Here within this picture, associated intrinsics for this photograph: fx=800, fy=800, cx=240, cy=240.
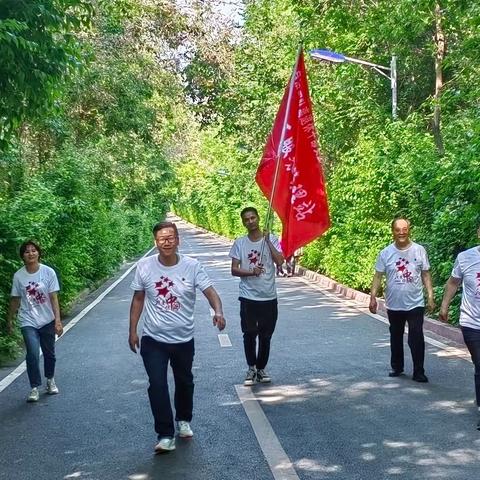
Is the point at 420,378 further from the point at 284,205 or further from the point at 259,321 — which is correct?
the point at 284,205

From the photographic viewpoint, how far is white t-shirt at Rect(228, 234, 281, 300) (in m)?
8.26

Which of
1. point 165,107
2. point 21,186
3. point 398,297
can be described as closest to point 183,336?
point 398,297

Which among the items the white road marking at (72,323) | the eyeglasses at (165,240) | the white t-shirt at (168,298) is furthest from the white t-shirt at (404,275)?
the white road marking at (72,323)

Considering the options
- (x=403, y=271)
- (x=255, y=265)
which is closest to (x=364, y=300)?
(x=403, y=271)

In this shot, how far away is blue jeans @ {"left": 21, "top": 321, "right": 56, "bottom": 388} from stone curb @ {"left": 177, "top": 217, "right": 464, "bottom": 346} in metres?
5.60

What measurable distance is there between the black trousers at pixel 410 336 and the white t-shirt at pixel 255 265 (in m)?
1.41

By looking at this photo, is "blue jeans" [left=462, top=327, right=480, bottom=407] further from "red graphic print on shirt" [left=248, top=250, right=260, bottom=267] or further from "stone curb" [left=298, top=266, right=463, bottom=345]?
"stone curb" [left=298, top=266, right=463, bottom=345]

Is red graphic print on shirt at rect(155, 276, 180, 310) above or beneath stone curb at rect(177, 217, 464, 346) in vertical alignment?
above

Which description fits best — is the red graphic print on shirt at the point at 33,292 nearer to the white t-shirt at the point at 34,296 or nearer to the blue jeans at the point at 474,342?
the white t-shirt at the point at 34,296

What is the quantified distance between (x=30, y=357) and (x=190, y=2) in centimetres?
1381

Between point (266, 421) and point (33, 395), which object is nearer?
point (266, 421)

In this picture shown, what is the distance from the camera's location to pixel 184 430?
21.0 ft

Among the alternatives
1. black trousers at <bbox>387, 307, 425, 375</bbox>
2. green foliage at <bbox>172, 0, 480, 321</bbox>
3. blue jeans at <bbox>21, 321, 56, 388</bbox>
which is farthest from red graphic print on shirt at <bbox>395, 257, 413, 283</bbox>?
blue jeans at <bbox>21, 321, 56, 388</bbox>

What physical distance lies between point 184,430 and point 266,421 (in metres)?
0.81
